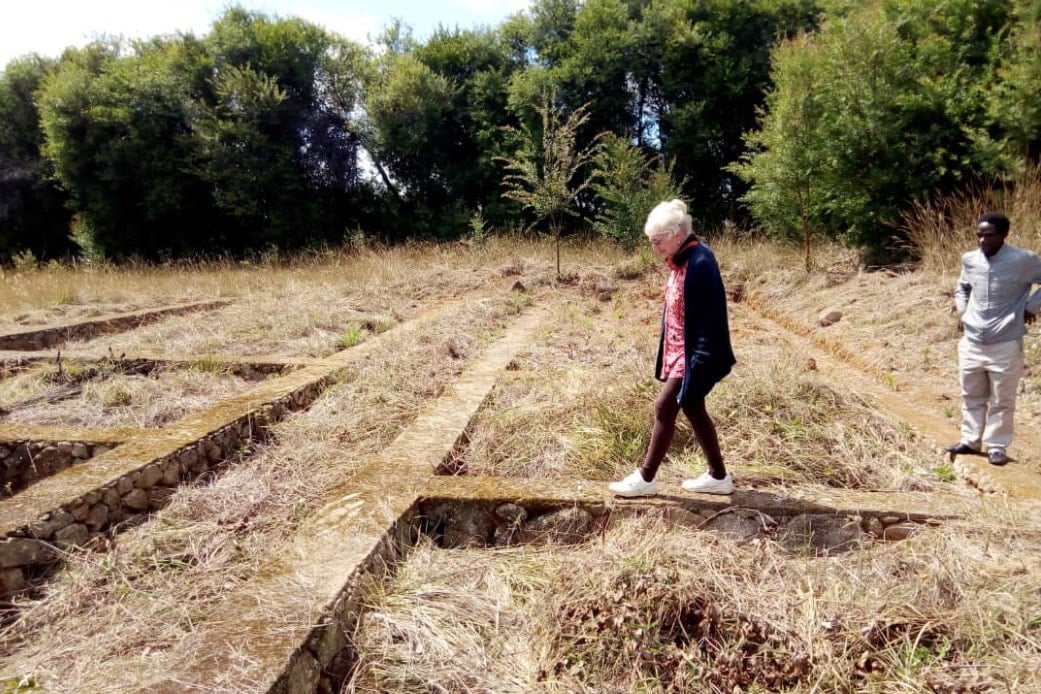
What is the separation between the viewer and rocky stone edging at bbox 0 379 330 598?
2.66m

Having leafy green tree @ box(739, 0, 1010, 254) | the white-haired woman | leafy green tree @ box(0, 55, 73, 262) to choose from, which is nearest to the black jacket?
the white-haired woman

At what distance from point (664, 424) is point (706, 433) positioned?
0.20 meters

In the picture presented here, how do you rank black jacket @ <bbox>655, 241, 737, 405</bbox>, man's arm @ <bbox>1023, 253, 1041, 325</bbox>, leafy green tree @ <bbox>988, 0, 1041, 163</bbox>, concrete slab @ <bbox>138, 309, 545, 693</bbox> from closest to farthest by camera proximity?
concrete slab @ <bbox>138, 309, 545, 693</bbox> < black jacket @ <bbox>655, 241, 737, 405</bbox> < man's arm @ <bbox>1023, 253, 1041, 325</bbox> < leafy green tree @ <bbox>988, 0, 1041, 163</bbox>

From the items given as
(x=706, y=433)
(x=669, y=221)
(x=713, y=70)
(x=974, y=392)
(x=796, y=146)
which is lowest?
(x=974, y=392)

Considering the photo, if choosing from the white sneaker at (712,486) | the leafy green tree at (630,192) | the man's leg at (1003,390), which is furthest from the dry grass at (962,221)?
the white sneaker at (712,486)

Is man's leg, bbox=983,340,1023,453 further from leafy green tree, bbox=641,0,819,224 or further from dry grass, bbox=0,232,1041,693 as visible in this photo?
leafy green tree, bbox=641,0,819,224

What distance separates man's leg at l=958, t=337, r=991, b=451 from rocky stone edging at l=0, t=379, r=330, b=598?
174 inches

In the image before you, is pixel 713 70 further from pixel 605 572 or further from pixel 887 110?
pixel 605 572

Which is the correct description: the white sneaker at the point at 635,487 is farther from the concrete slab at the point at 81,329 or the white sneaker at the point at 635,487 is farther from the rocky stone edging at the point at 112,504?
the concrete slab at the point at 81,329

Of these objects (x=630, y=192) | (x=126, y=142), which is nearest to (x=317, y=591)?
(x=630, y=192)

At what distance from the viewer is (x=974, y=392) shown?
132 inches

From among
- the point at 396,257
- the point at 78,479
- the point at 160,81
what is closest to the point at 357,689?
the point at 78,479

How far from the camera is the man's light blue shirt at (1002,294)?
3129 mm

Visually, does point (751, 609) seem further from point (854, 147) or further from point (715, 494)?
point (854, 147)
